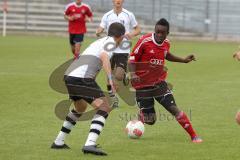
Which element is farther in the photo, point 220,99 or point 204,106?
point 220,99

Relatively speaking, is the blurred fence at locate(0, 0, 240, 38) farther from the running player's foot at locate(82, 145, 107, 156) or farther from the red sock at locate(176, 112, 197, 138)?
the running player's foot at locate(82, 145, 107, 156)

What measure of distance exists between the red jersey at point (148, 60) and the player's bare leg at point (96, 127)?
1868 millimetres

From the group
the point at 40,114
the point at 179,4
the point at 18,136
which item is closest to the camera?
the point at 18,136

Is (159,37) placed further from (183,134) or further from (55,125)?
(55,125)

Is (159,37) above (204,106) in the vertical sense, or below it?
above

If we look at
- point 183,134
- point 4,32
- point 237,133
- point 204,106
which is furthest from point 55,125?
point 4,32

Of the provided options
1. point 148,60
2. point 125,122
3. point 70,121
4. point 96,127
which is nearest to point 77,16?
point 125,122

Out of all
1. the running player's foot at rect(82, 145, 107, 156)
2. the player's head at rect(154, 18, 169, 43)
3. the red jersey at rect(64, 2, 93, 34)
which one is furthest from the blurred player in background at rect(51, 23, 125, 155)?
the red jersey at rect(64, 2, 93, 34)

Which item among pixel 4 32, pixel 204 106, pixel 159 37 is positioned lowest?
pixel 4 32

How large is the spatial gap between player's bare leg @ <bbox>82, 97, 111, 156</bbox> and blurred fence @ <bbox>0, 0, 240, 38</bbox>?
3602cm

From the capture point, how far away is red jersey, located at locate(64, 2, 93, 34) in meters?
26.4

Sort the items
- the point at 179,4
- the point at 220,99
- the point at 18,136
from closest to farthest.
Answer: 1. the point at 18,136
2. the point at 220,99
3. the point at 179,4

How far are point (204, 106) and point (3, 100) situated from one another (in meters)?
4.56

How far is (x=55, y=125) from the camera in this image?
12.8m
